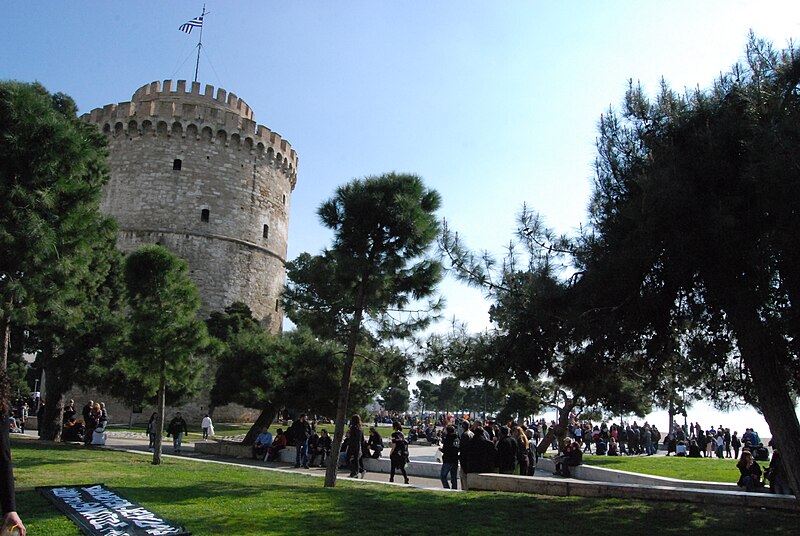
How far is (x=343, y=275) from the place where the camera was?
10758 mm

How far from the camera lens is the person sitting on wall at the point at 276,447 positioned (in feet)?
58.1

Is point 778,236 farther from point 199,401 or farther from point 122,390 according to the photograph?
point 199,401

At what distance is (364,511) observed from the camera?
24.8 feet

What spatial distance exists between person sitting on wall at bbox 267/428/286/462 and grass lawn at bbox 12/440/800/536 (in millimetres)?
7471

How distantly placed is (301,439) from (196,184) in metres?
22.1

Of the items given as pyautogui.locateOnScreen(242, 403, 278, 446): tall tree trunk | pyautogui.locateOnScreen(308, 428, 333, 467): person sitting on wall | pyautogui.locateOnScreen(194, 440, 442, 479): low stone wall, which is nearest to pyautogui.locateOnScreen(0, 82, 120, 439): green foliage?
pyautogui.locateOnScreen(308, 428, 333, 467): person sitting on wall

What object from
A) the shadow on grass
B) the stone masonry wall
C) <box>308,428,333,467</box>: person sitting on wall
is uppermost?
the stone masonry wall

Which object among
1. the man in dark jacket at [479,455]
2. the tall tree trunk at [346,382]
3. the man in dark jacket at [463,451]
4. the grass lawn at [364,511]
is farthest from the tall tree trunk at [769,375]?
Result: the tall tree trunk at [346,382]

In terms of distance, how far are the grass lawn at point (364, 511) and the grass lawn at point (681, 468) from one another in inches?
256

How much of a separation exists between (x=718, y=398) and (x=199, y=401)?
94.7 feet

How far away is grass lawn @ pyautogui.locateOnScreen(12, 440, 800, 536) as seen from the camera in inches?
A: 257

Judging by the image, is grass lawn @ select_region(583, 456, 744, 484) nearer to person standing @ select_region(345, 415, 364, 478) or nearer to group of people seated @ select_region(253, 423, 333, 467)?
person standing @ select_region(345, 415, 364, 478)

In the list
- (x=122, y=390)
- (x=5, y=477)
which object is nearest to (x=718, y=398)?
(x=5, y=477)

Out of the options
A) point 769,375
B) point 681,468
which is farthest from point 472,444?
point 681,468
